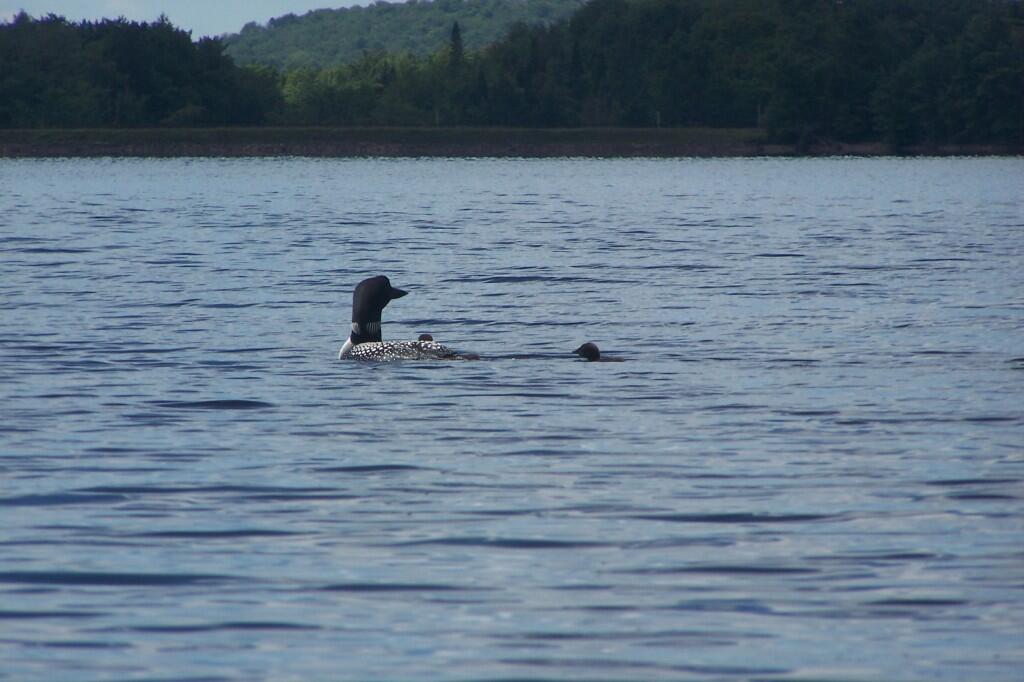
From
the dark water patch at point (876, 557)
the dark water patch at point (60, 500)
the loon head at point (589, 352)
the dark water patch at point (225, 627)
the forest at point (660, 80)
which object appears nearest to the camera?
the dark water patch at point (225, 627)

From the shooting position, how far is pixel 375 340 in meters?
18.9

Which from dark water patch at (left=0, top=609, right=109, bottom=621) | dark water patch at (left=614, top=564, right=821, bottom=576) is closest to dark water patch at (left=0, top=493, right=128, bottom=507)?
dark water patch at (left=0, top=609, right=109, bottom=621)

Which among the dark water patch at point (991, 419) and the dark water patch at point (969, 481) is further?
the dark water patch at point (991, 419)

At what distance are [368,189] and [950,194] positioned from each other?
1071 inches

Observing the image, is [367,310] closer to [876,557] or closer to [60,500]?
[60,500]

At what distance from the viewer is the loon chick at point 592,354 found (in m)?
18.1

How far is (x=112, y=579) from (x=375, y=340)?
32.1ft

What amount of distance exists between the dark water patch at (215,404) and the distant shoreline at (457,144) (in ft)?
450

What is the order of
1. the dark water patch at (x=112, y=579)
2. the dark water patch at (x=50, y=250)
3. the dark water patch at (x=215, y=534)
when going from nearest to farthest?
the dark water patch at (x=112, y=579), the dark water patch at (x=215, y=534), the dark water patch at (x=50, y=250)

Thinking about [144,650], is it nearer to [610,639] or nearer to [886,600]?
[610,639]

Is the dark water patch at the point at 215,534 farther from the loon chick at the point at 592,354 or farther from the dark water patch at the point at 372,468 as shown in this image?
the loon chick at the point at 592,354

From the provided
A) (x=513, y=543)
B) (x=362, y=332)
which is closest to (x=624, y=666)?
(x=513, y=543)

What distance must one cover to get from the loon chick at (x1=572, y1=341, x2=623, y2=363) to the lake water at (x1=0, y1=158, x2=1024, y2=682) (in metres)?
0.19

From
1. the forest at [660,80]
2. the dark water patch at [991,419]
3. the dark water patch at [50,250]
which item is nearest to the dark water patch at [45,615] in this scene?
the dark water patch at [991,419]
